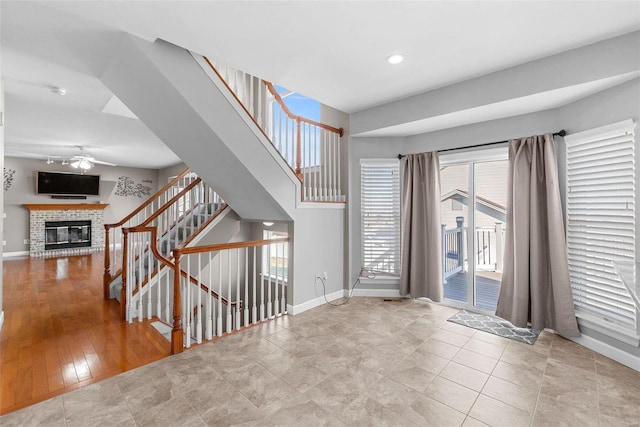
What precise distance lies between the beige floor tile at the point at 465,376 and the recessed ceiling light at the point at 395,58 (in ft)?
8.88

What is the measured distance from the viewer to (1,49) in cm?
245

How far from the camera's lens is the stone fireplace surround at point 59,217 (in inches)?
293

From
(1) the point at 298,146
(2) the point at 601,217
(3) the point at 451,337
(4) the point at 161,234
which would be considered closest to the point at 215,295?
(4) the point at 161,234

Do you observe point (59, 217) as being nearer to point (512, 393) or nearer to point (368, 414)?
point (368, 414)

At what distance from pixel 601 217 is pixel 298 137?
3.18 meters

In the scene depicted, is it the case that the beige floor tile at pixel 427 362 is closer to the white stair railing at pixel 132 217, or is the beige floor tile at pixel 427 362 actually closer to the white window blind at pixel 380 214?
the white window blind at pixel 380 214

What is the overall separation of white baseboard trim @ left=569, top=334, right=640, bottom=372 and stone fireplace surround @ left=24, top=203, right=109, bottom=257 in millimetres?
10429

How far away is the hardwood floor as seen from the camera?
2.15 m

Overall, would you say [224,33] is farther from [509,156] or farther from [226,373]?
[509,156]

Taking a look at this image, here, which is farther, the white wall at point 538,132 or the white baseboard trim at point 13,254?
the white baseboard trim at point 13,254

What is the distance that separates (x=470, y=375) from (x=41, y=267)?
25.9ft

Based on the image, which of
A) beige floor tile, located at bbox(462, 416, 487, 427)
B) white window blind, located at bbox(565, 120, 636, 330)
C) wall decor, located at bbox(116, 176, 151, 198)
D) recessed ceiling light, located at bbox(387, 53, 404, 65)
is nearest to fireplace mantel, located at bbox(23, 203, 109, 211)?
wall decor, located at bbox(116, 176, 151, 198)

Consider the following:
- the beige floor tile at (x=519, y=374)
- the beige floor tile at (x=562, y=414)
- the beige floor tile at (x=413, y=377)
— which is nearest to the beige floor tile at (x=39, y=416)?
the beige floor tile at (x=413, y=377)

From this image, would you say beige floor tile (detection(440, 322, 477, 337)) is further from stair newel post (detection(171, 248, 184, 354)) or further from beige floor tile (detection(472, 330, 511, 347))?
stair newel post (detection(171, 248, 184, 354))
